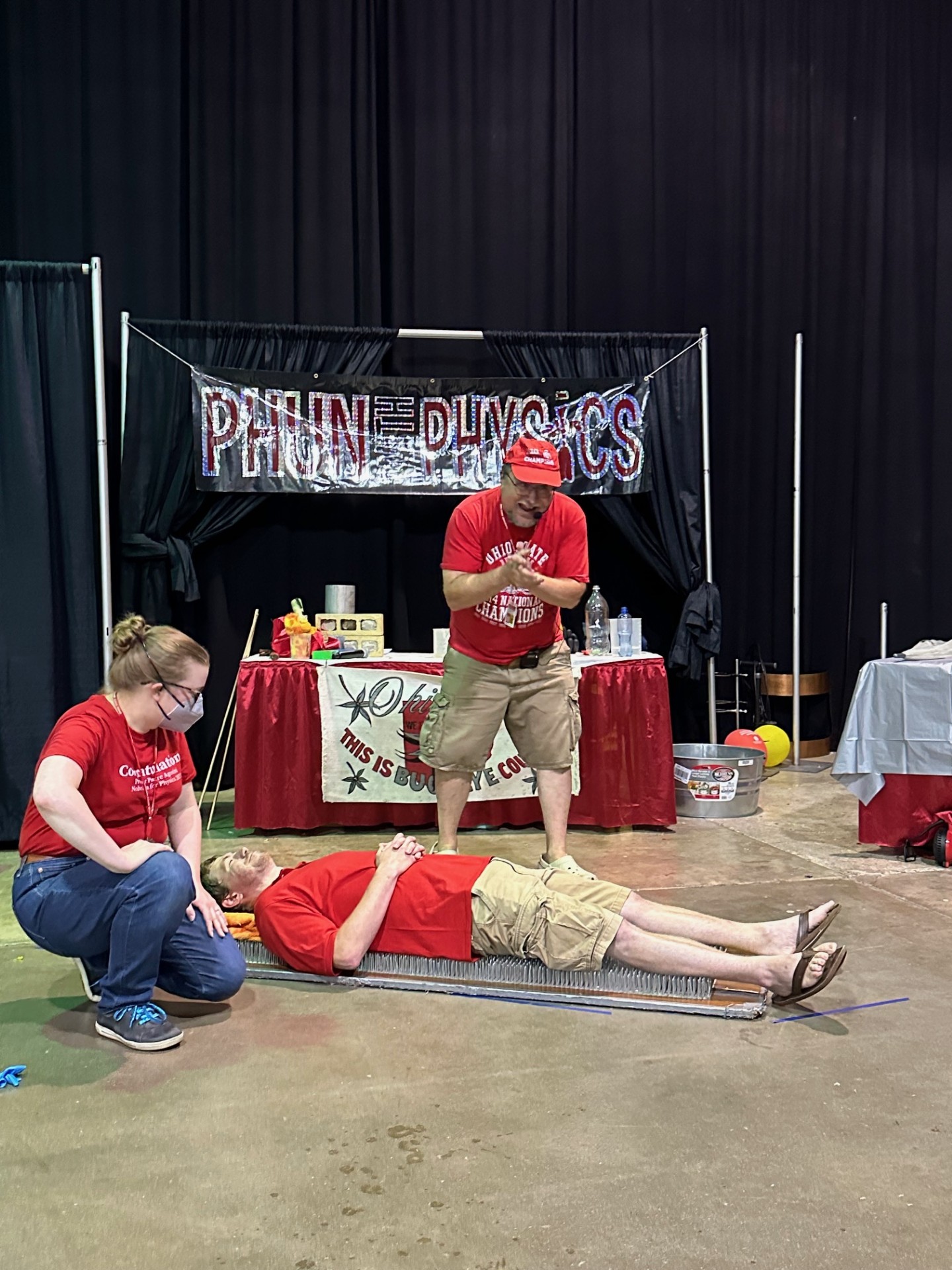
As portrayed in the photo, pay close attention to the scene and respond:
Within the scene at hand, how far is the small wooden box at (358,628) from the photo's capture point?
4867 mm

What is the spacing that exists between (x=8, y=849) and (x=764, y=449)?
4264mm

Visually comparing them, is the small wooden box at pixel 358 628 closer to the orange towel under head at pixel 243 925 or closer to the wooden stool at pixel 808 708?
the orange towel under head at pixel 243 925

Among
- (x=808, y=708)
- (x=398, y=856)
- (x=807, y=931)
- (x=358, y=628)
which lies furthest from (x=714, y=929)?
(x=808, y=708)

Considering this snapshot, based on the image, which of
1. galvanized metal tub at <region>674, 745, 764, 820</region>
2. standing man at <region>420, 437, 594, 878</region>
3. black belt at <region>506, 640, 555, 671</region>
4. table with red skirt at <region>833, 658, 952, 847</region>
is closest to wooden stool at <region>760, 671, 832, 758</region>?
galvanized metal tub at <region>674, 745, 764, 820</region>

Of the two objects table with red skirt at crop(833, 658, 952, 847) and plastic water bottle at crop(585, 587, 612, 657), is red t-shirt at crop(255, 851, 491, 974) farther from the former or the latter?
plastic water bottle at crop(585, 587, 612, 657)

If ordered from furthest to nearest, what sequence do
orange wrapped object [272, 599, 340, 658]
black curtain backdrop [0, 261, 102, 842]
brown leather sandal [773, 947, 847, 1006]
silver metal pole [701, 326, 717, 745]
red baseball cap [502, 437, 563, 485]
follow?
silver metal pole [701, 326, 717, 745]
orange wrapped object [272, 599, 340, 658]
black curtain backdrop [0, 261, 102, 842]
red baseball cap [502, 437, 563, 485]
brown leather sandal [773, 947, 847, 1006]

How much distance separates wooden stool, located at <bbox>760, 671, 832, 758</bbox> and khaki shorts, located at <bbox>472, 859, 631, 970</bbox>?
3.81 m

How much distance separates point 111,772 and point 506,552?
155 centimetres

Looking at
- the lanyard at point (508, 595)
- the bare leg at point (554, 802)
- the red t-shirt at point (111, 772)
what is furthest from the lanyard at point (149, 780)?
the bare leg at point (554, 802)

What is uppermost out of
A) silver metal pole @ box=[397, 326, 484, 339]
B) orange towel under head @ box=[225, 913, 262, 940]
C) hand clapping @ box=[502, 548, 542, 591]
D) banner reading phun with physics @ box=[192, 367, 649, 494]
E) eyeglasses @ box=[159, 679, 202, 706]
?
silver metal pole @ box=[397, 326, 484, 339]

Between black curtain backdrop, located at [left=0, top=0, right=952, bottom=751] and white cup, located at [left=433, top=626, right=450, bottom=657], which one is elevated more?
black curtain backdrop, located at [left=0, top=0, right=952, bottom=751]

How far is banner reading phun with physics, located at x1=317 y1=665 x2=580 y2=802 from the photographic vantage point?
15.0ft

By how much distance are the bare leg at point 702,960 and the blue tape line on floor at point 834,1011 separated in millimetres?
62

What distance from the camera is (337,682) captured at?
15.0 feet
